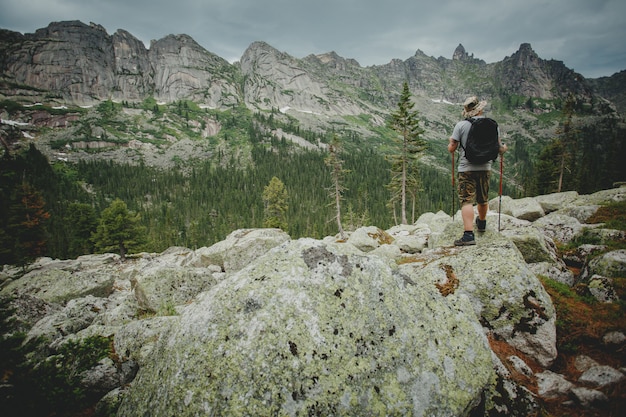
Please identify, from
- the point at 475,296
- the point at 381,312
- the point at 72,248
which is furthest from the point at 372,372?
the point at 72,248

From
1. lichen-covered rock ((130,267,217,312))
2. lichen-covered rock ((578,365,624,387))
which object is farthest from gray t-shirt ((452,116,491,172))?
lichen-covered rock ((130,267,217,312))

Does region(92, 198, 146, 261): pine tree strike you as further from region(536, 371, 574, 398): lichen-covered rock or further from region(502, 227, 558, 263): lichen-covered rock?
region(536, 371, 574, 398): lichen-covered rock

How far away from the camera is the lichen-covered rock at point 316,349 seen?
9.51 feet

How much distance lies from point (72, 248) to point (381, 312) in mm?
71040

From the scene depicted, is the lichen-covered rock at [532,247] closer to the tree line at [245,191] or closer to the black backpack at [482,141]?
the tree line at [245,191]

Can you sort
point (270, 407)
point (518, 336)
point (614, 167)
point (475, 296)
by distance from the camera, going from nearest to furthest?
1. point (270, 407)
2. point (518, 336)
3. point (475, 296)
4. point (614, 167)

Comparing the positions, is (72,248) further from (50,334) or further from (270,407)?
(270,407)

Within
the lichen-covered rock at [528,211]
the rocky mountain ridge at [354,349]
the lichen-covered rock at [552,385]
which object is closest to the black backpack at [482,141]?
the rocky mountain ridge at [354,349]

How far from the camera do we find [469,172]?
6973 millimetres

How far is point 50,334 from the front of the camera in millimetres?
8258

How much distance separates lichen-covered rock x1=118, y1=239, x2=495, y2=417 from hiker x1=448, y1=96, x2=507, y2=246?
12.6 feet

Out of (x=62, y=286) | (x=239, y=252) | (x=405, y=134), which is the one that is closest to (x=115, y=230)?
(x=62, y=286)

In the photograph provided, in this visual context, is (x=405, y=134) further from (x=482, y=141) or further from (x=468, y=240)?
(x=468, y=240)

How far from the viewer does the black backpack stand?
6508 mm
